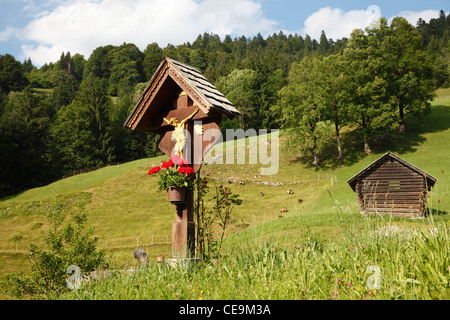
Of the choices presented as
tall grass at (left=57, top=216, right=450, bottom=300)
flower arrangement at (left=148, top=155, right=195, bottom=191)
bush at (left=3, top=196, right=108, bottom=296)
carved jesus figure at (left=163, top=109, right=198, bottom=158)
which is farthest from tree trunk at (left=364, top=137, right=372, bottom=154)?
flower arrangement at (left=148, top=155, right=195, bottom=191)

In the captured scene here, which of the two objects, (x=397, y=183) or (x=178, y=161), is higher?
(x=178, y=161)

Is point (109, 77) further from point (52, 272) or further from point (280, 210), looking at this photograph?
point (52, 272)

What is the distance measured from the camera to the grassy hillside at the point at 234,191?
88.7ft

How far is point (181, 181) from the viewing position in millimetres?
6695

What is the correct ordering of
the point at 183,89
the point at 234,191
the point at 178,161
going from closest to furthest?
the point at 178,161 < the point at 183,89 < the point at 234,191

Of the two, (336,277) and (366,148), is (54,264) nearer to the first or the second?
(336,277)

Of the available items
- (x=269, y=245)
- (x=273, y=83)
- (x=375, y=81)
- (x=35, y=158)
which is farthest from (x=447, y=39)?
(x=269, y=245)

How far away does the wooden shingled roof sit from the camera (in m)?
6.87

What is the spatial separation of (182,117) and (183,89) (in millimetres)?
638

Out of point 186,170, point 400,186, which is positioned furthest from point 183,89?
point 400,186

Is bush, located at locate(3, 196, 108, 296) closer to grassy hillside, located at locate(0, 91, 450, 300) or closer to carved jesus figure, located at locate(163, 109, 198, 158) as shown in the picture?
carved jesus figure, located at locate(163, 109, 198, 158)

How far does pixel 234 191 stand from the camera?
38938mm

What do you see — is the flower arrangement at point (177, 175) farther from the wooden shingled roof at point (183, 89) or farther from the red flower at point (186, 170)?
the wooden shingled roof at point (183, 89)

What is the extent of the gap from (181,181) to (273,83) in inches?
3075
